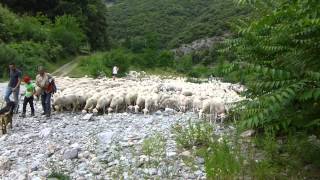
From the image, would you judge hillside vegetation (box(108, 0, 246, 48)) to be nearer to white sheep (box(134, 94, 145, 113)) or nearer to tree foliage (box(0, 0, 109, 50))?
tree foliage (box(0, 0, 109, 50))

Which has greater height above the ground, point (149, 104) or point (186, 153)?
point (186, 153)

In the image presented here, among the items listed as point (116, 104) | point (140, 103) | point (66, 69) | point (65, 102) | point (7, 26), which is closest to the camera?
point (140, 103)

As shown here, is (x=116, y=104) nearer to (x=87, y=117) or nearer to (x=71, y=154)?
(x=87, y=117)

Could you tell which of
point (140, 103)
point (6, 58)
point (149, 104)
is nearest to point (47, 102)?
point (140, 103)

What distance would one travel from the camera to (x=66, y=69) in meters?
43.3

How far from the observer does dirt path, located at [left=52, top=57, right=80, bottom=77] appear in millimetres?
40062

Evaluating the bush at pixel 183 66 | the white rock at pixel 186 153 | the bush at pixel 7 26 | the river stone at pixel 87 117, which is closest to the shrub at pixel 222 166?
the white rock at pixel 186 153

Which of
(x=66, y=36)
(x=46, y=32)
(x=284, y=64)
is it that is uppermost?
(x=284, y=64)

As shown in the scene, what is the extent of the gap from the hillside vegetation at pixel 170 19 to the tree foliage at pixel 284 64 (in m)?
71.2

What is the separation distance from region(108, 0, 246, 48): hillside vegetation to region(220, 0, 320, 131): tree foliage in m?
71.2

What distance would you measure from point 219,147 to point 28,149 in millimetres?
5086

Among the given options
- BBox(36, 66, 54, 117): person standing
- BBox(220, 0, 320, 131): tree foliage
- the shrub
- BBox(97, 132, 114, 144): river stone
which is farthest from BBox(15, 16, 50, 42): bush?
BBox(220, 0, 320, 131): tree foliage

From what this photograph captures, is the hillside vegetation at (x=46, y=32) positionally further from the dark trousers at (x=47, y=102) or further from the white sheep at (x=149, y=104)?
the white sheep at (x=149, y=104)

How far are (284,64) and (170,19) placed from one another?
329 ft
